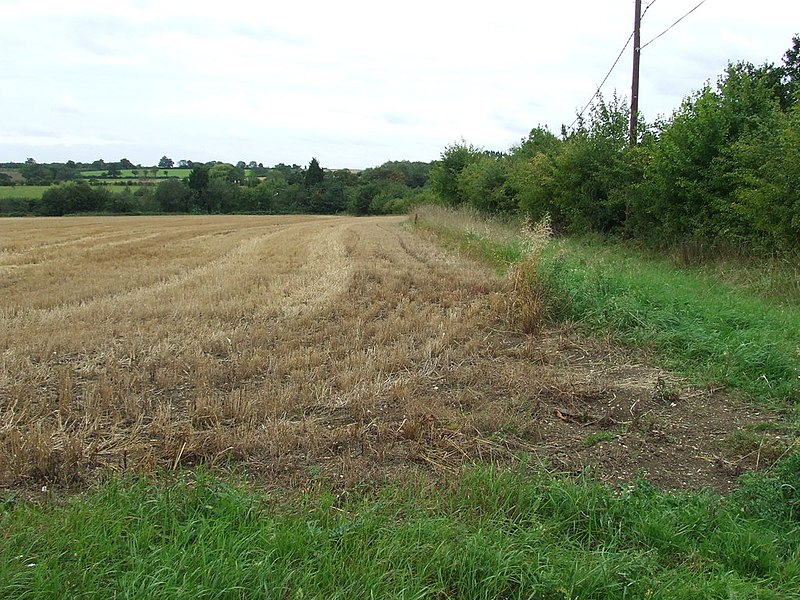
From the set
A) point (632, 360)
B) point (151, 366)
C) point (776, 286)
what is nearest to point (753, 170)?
point (776, 286)

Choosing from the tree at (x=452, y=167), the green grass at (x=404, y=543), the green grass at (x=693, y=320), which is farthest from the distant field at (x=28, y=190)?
the green grass at (x=404, y=543)

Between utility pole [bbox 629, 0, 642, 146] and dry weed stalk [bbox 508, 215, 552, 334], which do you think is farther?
utility pole [bbox 629, 0, 642, 146]

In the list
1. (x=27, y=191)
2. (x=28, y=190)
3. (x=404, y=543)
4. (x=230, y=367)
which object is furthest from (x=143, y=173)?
(x=404, y=543)

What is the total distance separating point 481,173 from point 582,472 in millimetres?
27067

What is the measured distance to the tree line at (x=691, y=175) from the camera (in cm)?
1032

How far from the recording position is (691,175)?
12992 mm

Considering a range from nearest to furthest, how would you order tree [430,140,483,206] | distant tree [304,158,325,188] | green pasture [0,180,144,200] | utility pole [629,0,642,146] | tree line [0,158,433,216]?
utility pole [629,0,642,146]
tree [430,140,483,206]
tree line [0,158,433,216]
green pasture [0,180,144,200]
distant tree [304,158,325,188]

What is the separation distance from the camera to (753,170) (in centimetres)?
1092

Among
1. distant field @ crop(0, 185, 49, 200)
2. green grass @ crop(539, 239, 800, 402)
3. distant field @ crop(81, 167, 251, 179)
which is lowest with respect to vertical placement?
green grass @ crop(539, 239, 800, 402)

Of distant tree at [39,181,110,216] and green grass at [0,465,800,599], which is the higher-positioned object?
distant tree at [39,181,110,216]

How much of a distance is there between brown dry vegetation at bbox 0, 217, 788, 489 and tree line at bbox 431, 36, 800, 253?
5.20m

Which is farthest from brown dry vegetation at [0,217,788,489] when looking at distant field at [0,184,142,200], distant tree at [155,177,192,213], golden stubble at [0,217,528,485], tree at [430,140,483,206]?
distant field at [0,184,142,200]

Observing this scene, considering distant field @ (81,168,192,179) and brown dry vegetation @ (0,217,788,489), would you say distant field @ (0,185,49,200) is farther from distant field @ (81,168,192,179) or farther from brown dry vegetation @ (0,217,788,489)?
brown dry vegetation @ (0,217,788,489)

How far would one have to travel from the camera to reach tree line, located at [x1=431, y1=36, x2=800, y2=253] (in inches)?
406
